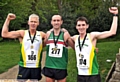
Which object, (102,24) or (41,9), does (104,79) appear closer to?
(102,24)

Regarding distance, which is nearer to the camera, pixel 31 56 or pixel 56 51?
pixel 56 51

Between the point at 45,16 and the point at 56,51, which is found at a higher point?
the point at 56,51

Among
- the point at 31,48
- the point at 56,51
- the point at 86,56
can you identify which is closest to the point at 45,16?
the point at 31,48

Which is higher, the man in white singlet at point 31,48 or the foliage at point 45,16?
the man in white singlet at point 31,48

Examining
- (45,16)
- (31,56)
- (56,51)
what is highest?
(56,51)

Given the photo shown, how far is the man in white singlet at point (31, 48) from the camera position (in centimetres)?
531

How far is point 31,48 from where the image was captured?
531 cm

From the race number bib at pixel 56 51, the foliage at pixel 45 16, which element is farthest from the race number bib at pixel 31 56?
the foliage at pixel 45 16

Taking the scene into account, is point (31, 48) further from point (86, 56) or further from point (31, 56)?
point (86, 56)

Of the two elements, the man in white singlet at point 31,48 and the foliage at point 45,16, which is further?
the foliage at point 45,16

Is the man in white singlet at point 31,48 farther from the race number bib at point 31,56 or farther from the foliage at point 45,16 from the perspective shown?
the foliage at point 45,16

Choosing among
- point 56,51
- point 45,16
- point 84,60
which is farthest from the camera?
point 45,16

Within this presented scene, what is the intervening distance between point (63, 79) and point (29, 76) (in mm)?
650

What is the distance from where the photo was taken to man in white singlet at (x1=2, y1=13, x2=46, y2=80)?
5312 millimetres
